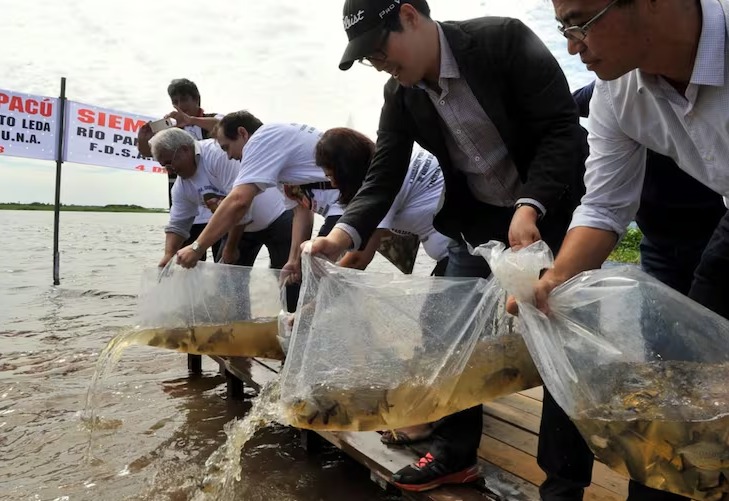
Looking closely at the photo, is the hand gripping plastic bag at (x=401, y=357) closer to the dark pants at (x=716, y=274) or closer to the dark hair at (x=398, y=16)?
the dark pants at (x=716, y=274)

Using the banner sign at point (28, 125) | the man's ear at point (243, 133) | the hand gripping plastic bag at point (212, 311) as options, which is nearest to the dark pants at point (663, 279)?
the hand gripping plastic bag at point (212, 311)

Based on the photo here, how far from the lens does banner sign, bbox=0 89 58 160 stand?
7.13 m

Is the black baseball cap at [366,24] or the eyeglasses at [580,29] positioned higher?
the black baseball cap at [366,24]

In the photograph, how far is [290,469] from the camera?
2.60 metres

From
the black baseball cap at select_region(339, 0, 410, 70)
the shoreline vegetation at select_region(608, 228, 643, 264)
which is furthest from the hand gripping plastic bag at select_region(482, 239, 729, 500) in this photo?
the shoreline vegetation at select_region(608, 228, 643, 264)

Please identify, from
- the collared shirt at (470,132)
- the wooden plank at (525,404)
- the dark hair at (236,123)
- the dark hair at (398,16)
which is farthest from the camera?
the dark hair at (236,123)

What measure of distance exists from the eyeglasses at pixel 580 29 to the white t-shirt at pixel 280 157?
6.79 ft

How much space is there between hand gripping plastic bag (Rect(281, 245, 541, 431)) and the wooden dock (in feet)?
1.61

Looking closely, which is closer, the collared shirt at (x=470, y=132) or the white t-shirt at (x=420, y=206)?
the collared shirt at (x=470, y=132)

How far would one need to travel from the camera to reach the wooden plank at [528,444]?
1.93 meters

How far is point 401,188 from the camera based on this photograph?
2.38 m

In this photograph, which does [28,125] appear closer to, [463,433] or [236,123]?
[236,123]

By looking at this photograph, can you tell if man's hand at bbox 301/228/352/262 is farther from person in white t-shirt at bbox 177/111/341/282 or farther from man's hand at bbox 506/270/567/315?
person in white t-shirt at bbox 177/111/341/282

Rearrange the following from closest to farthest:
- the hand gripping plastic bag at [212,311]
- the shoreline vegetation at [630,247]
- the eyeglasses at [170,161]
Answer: the hand gripping plastic bag at [212,311], the eyeglasses at [170,161], the shoreline vegetation at [630,247]
